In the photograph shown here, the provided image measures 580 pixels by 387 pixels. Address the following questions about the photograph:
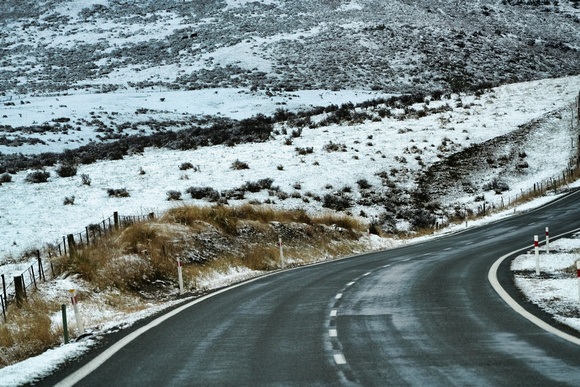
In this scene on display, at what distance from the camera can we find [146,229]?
1719 centimetres

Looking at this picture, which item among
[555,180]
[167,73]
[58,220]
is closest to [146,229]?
[58,220]

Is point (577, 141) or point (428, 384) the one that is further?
point (577, 141)

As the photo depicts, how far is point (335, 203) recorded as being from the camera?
32406 mm

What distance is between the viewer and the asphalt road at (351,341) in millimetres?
6535

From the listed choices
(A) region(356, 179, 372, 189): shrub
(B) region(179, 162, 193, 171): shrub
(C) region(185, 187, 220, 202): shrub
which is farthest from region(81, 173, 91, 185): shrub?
(A) region(356, 179, 372, 189): shrub

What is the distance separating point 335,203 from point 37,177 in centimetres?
1605

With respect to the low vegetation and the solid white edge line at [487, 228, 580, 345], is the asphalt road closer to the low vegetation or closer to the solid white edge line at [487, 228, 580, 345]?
the solid white edge line at [487, 228, 580, 345]

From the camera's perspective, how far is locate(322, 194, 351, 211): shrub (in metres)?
32.2

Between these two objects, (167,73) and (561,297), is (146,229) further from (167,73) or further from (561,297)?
(167,73)

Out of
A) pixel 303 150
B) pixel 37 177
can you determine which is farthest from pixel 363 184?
pixel 37 177

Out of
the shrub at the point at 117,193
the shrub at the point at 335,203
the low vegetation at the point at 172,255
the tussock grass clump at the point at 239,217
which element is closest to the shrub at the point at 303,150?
the shrub at the point at 335,203

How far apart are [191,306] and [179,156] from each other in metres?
29.0

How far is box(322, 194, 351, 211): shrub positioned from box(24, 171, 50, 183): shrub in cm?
1505

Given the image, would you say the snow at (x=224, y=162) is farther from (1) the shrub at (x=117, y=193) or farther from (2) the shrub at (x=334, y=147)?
(2) the shrub at (x=334, y=147)
